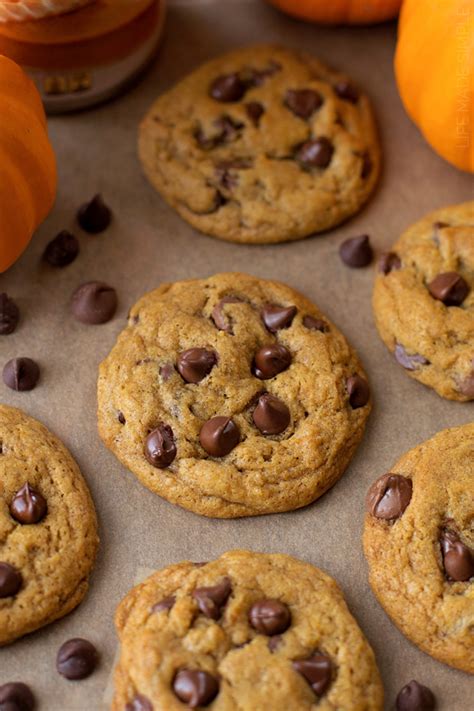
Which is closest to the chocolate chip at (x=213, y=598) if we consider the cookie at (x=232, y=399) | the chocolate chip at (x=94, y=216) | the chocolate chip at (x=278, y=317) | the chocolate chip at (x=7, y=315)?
the cookie at (x=232, y=399)

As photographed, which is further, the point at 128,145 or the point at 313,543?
the point at 128,145

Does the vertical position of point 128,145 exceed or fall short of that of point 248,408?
it exceeds it

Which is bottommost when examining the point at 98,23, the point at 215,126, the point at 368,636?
the point at 368,636

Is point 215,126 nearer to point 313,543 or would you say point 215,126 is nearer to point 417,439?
point 417,439

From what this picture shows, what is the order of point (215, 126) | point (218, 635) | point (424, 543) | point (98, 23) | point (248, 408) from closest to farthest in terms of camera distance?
point (218, 635) < point (424, 543) < point (248, 408) < point (98, 23) < point (215, 126)

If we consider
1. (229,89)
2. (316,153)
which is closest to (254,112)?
(229,89)

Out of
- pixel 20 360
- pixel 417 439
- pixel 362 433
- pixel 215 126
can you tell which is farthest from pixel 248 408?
pixel 215 126

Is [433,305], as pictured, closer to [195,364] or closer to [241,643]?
[195,364]
